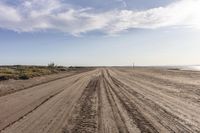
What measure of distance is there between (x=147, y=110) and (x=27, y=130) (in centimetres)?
467

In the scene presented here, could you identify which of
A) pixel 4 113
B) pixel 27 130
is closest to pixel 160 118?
pixel 27 130

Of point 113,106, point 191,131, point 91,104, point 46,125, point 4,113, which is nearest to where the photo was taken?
point 191,131

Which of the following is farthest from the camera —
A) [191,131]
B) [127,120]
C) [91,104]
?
[91,104]

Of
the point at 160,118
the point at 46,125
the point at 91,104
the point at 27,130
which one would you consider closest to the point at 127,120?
the point at 160,118

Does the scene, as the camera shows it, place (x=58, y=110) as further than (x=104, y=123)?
Yes

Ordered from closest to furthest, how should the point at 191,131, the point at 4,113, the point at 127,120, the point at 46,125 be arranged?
the point at 191,131 < the point at 46,125 < the point at 127,120 < the point at 4,113

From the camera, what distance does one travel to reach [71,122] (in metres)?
8.09

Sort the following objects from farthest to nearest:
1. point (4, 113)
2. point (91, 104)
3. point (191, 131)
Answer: point (91, 104)
point (4, 113)
point (191, 131)

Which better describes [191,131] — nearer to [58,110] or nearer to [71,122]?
[71,122]

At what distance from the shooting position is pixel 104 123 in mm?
7910

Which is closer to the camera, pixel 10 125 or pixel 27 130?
pixel 27 130

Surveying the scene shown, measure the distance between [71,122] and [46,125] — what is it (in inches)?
29.7

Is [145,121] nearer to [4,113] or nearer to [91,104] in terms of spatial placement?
[91,104]

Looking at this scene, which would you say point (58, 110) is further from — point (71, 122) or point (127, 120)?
point (127, 120)
